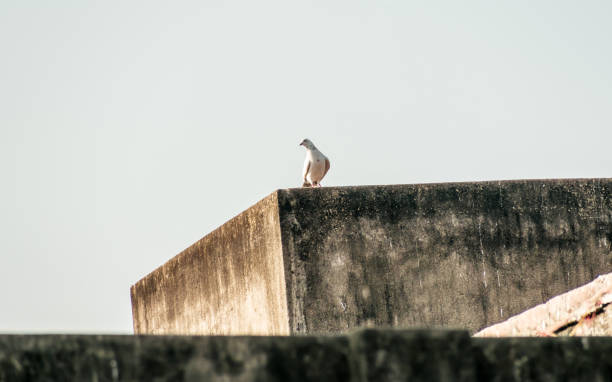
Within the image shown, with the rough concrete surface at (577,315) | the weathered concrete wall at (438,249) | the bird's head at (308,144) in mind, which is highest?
the bird's head at (308,144)

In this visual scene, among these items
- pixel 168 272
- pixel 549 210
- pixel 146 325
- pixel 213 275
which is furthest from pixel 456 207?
pixel 146 325

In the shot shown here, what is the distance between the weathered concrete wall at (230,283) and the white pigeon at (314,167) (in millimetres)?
1279

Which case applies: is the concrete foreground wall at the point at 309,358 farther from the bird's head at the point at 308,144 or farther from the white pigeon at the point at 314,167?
the bird's head at the point at 308,144

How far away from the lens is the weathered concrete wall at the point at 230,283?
8.44 metres

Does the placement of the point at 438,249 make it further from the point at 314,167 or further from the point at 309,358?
the point at 309,358

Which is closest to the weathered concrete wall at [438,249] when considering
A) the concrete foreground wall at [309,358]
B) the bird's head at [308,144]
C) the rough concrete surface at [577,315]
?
the rough concrete surface at [577,315]

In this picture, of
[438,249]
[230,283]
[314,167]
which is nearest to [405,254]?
[438,249]

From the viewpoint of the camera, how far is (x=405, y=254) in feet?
28.5

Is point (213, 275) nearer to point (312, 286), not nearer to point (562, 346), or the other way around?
point (312, 286)

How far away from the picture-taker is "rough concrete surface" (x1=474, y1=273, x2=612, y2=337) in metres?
5.87

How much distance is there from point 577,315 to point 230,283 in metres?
3.88

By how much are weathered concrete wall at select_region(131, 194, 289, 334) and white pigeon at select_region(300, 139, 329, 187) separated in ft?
4.20

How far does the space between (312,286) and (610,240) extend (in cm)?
289

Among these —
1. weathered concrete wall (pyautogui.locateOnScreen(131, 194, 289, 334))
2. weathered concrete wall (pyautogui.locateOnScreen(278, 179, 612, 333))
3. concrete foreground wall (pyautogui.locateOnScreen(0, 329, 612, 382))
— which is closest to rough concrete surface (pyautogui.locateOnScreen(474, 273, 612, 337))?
weathered concrete wall (pyautogui.locateOnScreen(278, 179, 612, 333))
